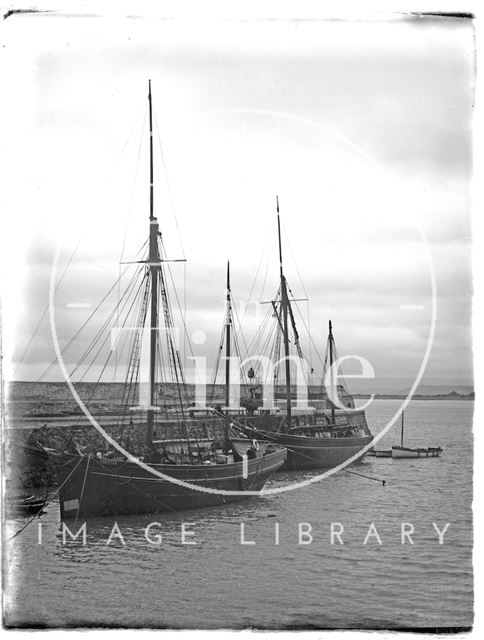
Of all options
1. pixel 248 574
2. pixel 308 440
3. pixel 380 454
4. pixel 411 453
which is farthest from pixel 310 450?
pixel 248 574

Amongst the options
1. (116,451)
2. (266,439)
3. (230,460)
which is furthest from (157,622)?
(266,439)

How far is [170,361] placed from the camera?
20.1 m

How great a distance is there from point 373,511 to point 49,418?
1309cm

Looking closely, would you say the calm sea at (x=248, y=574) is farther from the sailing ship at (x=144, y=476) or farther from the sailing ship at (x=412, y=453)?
the sailing ship at (x=412, y=453)

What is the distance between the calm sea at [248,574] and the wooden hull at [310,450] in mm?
14245

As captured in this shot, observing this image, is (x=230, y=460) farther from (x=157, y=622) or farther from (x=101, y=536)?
(x=157, y=622)

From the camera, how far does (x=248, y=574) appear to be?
46.8 ft

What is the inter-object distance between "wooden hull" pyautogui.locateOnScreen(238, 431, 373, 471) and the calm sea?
1425cm

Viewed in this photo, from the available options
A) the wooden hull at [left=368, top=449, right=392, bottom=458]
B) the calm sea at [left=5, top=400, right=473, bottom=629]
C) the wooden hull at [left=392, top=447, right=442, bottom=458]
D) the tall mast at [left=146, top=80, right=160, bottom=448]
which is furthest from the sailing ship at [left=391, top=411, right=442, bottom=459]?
the tall mast at [left=146, top=80, right=160, bottom=448]

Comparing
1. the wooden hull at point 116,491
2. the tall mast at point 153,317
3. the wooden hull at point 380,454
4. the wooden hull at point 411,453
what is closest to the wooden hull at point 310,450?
the wooden hull at point 411,453

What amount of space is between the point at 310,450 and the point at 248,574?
23538mm

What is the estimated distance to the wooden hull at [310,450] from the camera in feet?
120

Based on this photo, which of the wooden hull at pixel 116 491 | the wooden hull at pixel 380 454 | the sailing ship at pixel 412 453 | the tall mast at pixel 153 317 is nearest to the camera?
the tall mast at pixel 153 317

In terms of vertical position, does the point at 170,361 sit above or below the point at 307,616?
above
